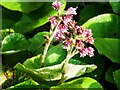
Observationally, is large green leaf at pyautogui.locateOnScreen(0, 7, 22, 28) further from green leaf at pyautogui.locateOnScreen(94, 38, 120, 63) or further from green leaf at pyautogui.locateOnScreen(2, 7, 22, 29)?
green leaf at pyautogui.locateOnScreen(94, 38, 120, 63)

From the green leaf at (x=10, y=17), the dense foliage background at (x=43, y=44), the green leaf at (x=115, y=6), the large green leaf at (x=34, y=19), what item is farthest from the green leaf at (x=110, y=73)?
the green leaf at (x=10, y=17)

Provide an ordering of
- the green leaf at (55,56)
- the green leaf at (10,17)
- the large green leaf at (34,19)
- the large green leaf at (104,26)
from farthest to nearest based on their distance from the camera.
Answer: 1. the green leaf at (10,17)
2. the large green leaf at (34,19)
3. the large green leaf at (104,26)
4. the green leaf at (55,56)

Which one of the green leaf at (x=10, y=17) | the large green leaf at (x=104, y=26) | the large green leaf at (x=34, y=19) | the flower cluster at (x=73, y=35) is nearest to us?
the flower cluster at (x=73, y=35)

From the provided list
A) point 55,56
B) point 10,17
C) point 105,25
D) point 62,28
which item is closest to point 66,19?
point 62,28

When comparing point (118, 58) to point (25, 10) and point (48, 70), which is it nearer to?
point (48, 70)

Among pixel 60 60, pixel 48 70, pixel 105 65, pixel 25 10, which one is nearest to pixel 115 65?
pixel 105 65

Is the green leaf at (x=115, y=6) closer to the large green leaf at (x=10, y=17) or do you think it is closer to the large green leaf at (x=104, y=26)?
the large green leaf at (x=104, y=26)

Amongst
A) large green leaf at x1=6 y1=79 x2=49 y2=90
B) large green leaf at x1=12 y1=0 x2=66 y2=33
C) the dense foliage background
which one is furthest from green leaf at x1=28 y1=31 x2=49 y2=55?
large green leaf at x1=6 y1=79 x2=49 y2=90
